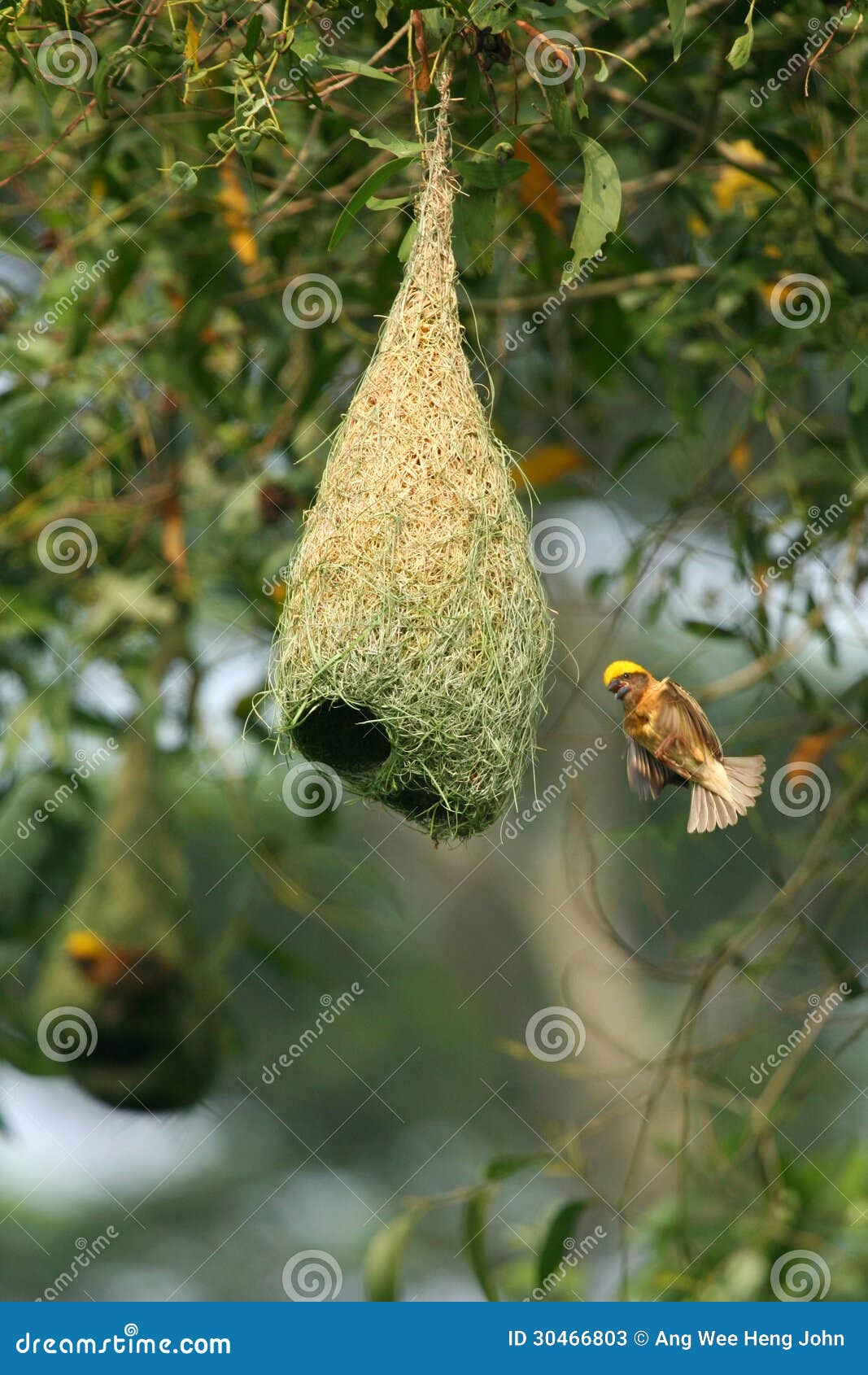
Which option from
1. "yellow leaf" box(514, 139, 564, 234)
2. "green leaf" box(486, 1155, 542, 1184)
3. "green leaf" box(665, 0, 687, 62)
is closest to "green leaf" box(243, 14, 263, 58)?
"green leaf" box(665, 0, 687, 62)

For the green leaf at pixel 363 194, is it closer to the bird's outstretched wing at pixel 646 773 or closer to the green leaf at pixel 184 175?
the green leaf at pixel 184 175

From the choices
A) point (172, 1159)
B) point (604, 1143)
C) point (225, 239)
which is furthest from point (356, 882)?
point (604, 1143)

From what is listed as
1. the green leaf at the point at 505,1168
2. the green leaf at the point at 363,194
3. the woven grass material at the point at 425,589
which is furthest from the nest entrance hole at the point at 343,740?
the green leaf at the point at 505,1168

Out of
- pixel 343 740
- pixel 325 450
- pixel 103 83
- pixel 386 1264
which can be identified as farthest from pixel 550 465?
pixel 386 1264

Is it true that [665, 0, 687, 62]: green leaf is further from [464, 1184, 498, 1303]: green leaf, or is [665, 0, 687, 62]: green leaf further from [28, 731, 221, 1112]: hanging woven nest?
[28, 731, 221, 1112]: hanging woven nest

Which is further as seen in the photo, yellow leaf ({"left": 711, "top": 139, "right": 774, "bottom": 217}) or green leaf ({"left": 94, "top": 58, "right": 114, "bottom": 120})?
yellow leaf ({"left": 711, "top": 139, "right": 774, "bottom": 217})

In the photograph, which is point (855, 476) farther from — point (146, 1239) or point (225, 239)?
point (146, 1239)

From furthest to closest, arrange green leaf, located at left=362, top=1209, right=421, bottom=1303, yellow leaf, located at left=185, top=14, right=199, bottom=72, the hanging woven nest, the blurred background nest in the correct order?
the hanging woven nest
green leaf, located at left=362, top=1209, right=421, bottom=1303
the blurred background nest
yellow leaf, located at left=185, top=14, right=199, bottom=72

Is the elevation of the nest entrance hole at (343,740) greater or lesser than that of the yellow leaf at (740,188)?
lesser
